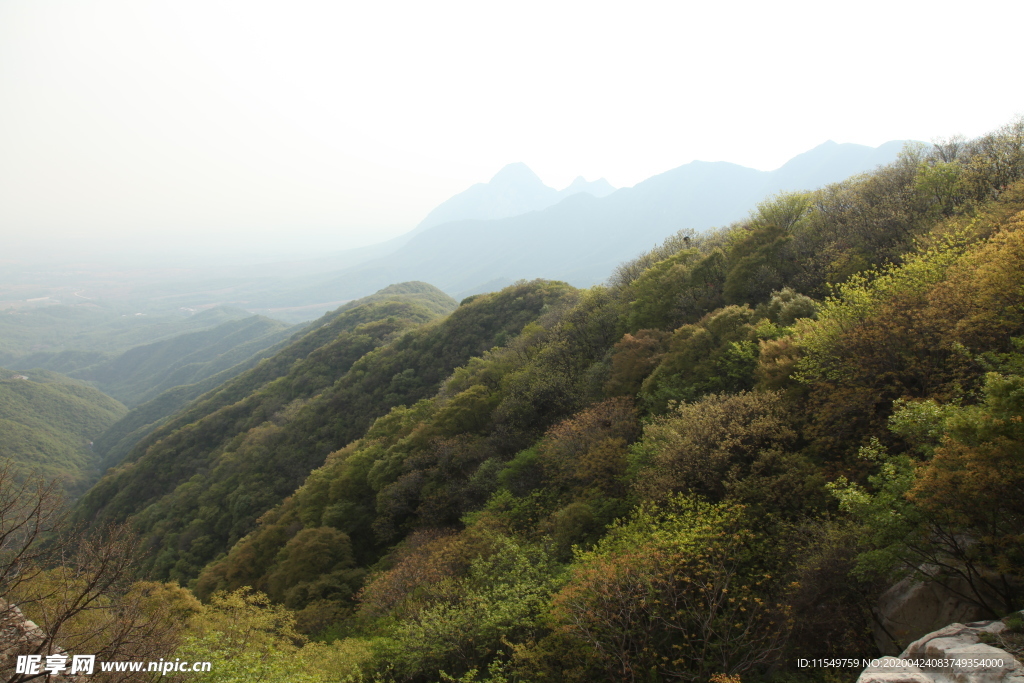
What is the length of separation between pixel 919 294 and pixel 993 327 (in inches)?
139

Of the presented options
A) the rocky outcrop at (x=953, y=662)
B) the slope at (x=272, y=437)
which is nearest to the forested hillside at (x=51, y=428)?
the slope at (x=272, y=437)

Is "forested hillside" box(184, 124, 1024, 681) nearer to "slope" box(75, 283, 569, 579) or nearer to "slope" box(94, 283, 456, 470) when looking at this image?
"slope" box(75, 283, 569, 579)

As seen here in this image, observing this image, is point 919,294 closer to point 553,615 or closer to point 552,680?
point 553,615

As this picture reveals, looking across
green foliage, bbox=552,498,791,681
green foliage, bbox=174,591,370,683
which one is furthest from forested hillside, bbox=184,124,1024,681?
green foliage, bbox=174,591,370,683

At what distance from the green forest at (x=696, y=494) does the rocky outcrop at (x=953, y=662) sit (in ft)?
5.67

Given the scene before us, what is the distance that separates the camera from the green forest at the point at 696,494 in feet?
39.7

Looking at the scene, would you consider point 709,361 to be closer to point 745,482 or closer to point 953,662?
point 745,482

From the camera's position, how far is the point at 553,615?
49.4 feet

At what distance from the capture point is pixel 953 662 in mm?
8500

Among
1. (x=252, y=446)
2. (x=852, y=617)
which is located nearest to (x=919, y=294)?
(x=852, y=617)

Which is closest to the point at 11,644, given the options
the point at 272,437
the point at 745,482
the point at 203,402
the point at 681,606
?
the point at 681,606

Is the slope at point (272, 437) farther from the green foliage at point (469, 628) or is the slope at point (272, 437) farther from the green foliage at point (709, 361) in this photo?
the green foliage at point (469, 628)

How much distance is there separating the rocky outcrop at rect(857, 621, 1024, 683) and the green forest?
1.73 metres

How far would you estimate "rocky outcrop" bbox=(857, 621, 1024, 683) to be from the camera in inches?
315
